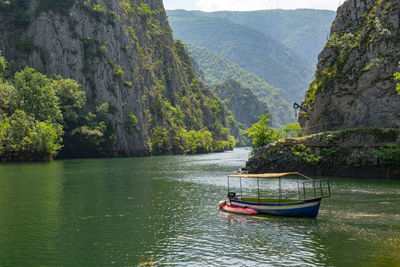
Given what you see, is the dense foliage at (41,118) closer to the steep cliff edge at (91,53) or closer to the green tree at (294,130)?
the steep cliff edge at (91,53)

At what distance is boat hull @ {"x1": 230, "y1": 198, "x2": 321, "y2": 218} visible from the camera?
1458 inches

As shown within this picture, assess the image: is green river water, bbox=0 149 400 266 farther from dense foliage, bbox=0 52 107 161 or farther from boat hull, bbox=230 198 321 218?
dense foliage, bbox=0 52 107 161

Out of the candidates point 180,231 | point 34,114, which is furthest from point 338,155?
point 34,114

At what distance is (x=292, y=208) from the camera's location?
125 ft

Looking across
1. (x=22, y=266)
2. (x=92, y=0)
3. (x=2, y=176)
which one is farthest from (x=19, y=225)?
(x=92, y=0)

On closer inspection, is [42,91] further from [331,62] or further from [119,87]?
[331,62]

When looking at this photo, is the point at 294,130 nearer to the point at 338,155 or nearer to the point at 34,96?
the point at 338,155

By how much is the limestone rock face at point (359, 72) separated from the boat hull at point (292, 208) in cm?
4312

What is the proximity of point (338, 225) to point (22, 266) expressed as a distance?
993 inches

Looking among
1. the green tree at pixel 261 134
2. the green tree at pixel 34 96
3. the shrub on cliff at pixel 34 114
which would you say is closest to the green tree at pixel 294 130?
the green tree at pixel 261 134

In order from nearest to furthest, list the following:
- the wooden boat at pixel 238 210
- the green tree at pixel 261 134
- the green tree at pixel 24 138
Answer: the wooden boat at pixel 238 210
the green tree at pixel 261 134
the green tree at pixel 24 138

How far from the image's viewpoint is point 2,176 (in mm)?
67812

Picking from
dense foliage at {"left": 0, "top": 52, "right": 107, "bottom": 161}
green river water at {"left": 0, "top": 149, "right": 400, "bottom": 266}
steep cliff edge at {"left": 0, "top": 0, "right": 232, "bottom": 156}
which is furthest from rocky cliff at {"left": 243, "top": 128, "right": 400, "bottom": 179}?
steep cliff edge at {"left": 0, "top": 0, "right": 232, "bottom": 156}

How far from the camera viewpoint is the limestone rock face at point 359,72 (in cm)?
7412
